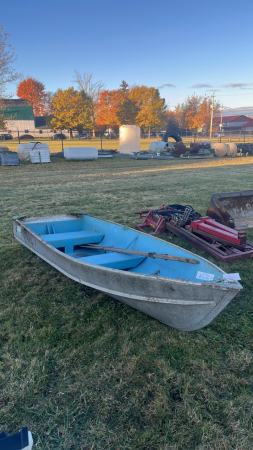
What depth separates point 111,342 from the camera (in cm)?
286

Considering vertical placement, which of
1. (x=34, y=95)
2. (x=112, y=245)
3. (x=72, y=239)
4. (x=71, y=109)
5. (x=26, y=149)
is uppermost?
(x=34, y=95)

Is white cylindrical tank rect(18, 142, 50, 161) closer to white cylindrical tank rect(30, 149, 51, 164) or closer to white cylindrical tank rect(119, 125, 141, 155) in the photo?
white cylindrical tank rect(30, 149, 51, 164)

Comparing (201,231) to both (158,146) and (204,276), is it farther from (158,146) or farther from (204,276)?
(158,146)

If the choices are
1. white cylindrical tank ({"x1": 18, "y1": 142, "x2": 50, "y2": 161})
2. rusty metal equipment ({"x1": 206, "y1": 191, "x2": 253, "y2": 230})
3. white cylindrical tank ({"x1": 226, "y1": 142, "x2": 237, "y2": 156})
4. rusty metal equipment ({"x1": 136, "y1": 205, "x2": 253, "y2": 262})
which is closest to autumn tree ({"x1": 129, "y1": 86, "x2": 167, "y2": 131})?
white cylindrical tank ({"x1": 226, "y1": 142, "x2": 237, "y2": 156})

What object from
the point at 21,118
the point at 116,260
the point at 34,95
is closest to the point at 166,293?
the point at 116,260

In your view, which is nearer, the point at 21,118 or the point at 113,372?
the point at 113,372

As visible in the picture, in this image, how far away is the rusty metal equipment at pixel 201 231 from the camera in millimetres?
4578

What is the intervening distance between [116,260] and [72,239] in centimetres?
99

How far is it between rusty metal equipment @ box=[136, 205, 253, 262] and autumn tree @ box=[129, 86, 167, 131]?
5703 centimetres

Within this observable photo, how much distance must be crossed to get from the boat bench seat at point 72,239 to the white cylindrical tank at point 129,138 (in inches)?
804

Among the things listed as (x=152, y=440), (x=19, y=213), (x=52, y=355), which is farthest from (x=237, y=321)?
(x=19, y=213)

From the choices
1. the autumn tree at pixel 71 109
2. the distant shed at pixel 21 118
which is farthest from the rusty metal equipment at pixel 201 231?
the distant shed at pixel 21 118

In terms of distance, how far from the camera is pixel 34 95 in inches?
2763

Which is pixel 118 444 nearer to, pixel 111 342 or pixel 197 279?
pixel 111 342
